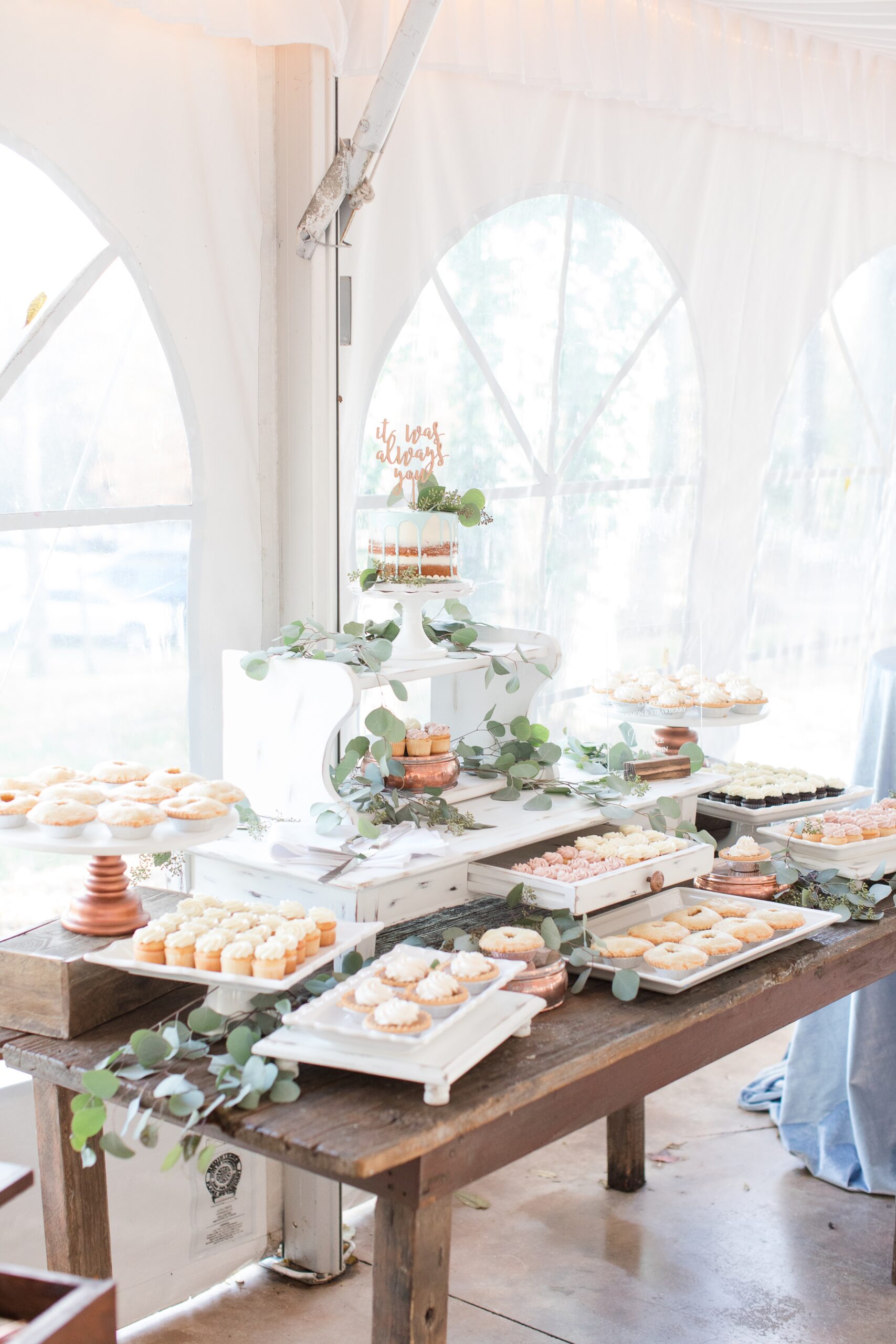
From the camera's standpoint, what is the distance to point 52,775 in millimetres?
2234

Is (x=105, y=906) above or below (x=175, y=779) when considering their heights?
below

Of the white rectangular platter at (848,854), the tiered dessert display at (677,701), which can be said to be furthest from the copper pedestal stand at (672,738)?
the white rectangular platter at (848,854)

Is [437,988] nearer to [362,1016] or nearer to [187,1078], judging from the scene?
[362,1016]

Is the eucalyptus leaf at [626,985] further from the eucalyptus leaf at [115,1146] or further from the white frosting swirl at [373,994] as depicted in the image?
the eucalyptus leaf at [115,1146]

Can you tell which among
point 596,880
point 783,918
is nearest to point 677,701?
point 783,918

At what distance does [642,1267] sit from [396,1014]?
1.59m

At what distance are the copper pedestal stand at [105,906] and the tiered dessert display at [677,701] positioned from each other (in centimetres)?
135

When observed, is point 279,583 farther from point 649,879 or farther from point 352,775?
point 649,879

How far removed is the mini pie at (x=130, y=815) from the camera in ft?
6.77

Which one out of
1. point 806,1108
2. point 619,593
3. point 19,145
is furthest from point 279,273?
point 806,1108

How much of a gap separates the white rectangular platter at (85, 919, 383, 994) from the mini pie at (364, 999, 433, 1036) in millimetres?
143

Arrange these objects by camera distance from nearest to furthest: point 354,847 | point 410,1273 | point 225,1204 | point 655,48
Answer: point 410,1273
point 354,847
point 225,1204
point 655,48

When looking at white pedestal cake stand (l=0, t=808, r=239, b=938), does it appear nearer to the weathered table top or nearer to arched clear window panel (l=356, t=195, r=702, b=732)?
the weathered table top

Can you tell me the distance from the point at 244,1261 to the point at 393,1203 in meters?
1.47
